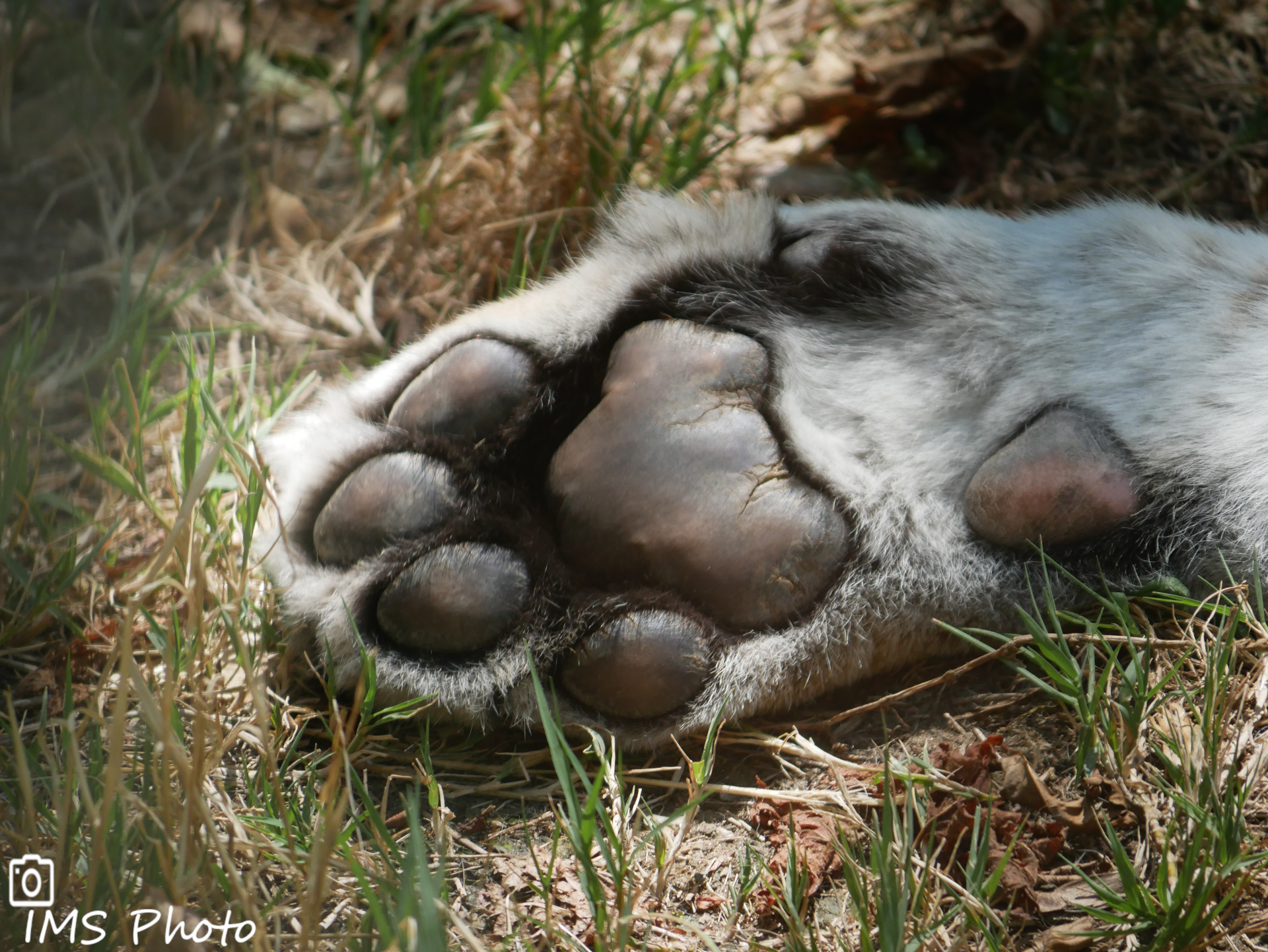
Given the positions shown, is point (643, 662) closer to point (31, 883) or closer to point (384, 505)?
point (384, 505)

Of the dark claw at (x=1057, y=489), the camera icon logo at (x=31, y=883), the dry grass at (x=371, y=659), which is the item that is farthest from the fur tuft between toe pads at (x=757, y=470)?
the camera icon logo at (x=31, y=883)

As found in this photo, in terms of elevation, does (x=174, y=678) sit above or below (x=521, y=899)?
above

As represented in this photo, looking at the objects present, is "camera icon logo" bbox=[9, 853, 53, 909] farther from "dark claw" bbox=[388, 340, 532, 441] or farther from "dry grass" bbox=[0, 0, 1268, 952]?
"dark claw" bbox=[388, 340, 532, 441]

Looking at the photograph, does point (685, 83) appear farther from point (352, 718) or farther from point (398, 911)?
point (398, 911)

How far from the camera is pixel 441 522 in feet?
5.45

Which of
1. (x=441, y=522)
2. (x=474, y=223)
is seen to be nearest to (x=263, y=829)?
(x=441, y=522)

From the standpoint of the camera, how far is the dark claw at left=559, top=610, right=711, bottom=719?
1618 mm

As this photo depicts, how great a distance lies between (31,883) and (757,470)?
112cm

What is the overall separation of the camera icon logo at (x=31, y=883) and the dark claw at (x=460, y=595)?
21.8 inches

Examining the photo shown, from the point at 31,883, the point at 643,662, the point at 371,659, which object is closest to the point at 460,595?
the point at 371,659

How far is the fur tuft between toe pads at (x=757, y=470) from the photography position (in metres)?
1.63

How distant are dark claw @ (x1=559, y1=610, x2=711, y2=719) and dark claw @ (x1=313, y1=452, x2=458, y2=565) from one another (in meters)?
0.30

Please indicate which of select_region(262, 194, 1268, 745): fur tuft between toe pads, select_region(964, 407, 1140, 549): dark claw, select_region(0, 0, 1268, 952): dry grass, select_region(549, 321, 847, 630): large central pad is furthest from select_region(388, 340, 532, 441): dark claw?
select_region(964, 407, 1140, 549): dark claw

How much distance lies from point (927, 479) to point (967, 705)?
0.39 metres
